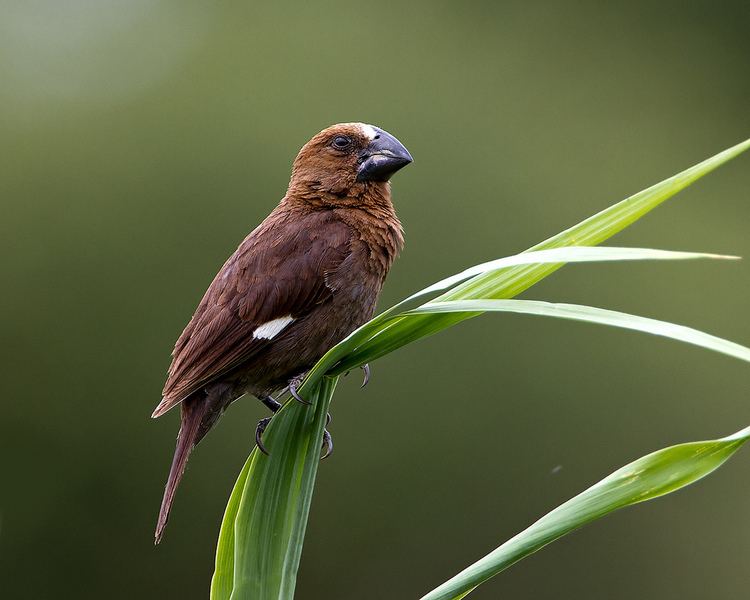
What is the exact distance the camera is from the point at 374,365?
612cm

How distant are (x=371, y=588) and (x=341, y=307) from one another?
14.4ft

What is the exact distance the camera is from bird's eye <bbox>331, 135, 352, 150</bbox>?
9.70 ft

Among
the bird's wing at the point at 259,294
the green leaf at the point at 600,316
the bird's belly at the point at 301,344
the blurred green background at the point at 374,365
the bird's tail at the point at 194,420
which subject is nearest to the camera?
the green leaf at the point at 600,316

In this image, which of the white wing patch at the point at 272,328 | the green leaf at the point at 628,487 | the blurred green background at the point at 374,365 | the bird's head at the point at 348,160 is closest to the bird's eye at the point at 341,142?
the bird's head at the point at 348,160

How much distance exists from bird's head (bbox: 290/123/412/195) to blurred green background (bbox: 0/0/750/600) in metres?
3.31

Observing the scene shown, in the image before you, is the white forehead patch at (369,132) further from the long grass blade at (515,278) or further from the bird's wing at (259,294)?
the long grass blade at (515,278)

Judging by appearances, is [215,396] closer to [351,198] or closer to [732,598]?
[351,198]

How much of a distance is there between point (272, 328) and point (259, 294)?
0.09m

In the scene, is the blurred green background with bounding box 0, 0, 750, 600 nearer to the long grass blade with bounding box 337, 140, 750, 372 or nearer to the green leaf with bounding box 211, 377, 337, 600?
the green leaf with bounding box 211, 377, 337, 600

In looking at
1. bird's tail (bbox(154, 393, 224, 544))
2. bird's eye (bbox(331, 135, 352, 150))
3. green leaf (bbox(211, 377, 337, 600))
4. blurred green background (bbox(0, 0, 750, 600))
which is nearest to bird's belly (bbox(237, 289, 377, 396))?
bird's tail (bbox(154, 393, 224, 544))

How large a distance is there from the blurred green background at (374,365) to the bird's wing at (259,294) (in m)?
3.48

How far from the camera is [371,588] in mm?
6672

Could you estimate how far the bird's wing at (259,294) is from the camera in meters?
2.50

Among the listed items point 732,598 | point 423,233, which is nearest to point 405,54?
point 423,233
